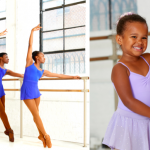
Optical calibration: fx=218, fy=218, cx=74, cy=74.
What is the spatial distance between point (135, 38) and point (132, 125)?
0.86 ft

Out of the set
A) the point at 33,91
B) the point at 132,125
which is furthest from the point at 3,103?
the point at 132,125

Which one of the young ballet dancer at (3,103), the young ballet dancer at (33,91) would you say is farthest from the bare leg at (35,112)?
the young ballet dancer at (3,103)

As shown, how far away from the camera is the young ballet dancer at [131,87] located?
0.63 m

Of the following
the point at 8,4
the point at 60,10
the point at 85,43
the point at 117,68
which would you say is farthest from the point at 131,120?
the point at 8,4

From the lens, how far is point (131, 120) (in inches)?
26.1

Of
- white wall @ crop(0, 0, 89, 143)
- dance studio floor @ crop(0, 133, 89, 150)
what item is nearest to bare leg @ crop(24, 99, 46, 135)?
dance studio floor @ crop(0, 133, 89, 150)

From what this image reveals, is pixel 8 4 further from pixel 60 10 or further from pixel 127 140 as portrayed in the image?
pixel 127 140

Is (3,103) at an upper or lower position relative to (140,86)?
lower

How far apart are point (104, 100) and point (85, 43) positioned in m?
2.70

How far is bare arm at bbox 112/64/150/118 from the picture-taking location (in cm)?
60

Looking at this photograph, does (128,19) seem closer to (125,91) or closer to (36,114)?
(125,91)

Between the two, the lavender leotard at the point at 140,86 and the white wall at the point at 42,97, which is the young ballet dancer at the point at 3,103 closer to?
the white wall at the point at 42,97

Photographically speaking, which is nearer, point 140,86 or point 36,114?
point 140,86

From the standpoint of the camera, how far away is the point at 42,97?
3.47m
